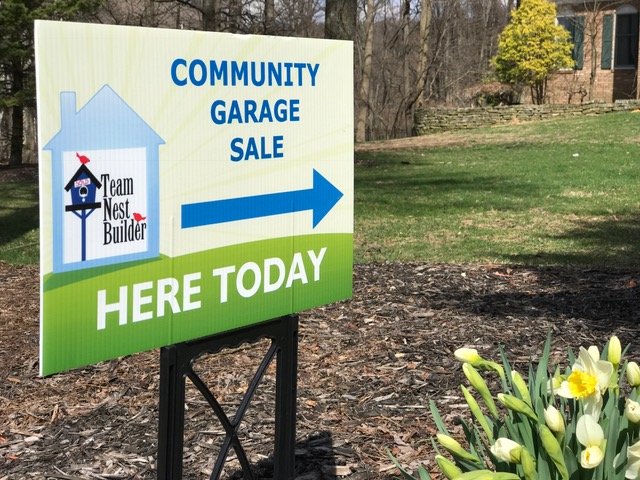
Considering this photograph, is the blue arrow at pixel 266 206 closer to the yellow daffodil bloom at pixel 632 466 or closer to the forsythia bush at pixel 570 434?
the forsythia bush at pixel 570 434

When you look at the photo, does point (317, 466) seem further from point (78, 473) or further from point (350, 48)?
point (350, 48)

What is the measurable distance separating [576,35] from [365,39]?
7.90 metres

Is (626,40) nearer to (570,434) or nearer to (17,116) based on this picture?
(17,116)

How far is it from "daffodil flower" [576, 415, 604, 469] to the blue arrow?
121 cm

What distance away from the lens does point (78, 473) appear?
4016 mm

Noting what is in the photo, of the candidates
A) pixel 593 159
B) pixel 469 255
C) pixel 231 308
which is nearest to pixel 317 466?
pixel 231 308

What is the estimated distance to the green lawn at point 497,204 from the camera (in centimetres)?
966

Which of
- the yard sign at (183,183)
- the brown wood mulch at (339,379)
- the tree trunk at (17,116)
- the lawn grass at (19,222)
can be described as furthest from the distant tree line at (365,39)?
the yard sign at (183,183)

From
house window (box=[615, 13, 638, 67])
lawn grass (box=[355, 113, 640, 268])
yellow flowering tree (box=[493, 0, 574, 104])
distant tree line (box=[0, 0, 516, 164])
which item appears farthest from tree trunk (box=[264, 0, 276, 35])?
house window (box=[615, 13, 638, 67])

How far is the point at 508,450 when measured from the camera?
2.30 meters

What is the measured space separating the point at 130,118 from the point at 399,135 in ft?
119

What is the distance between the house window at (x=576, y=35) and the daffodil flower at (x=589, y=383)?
31.4 meters

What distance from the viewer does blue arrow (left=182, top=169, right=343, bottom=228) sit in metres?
2.84

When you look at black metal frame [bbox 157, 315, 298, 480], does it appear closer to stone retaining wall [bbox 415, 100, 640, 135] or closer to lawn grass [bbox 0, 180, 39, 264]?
lawn grass [bbox 0, 180, 39, 264]
